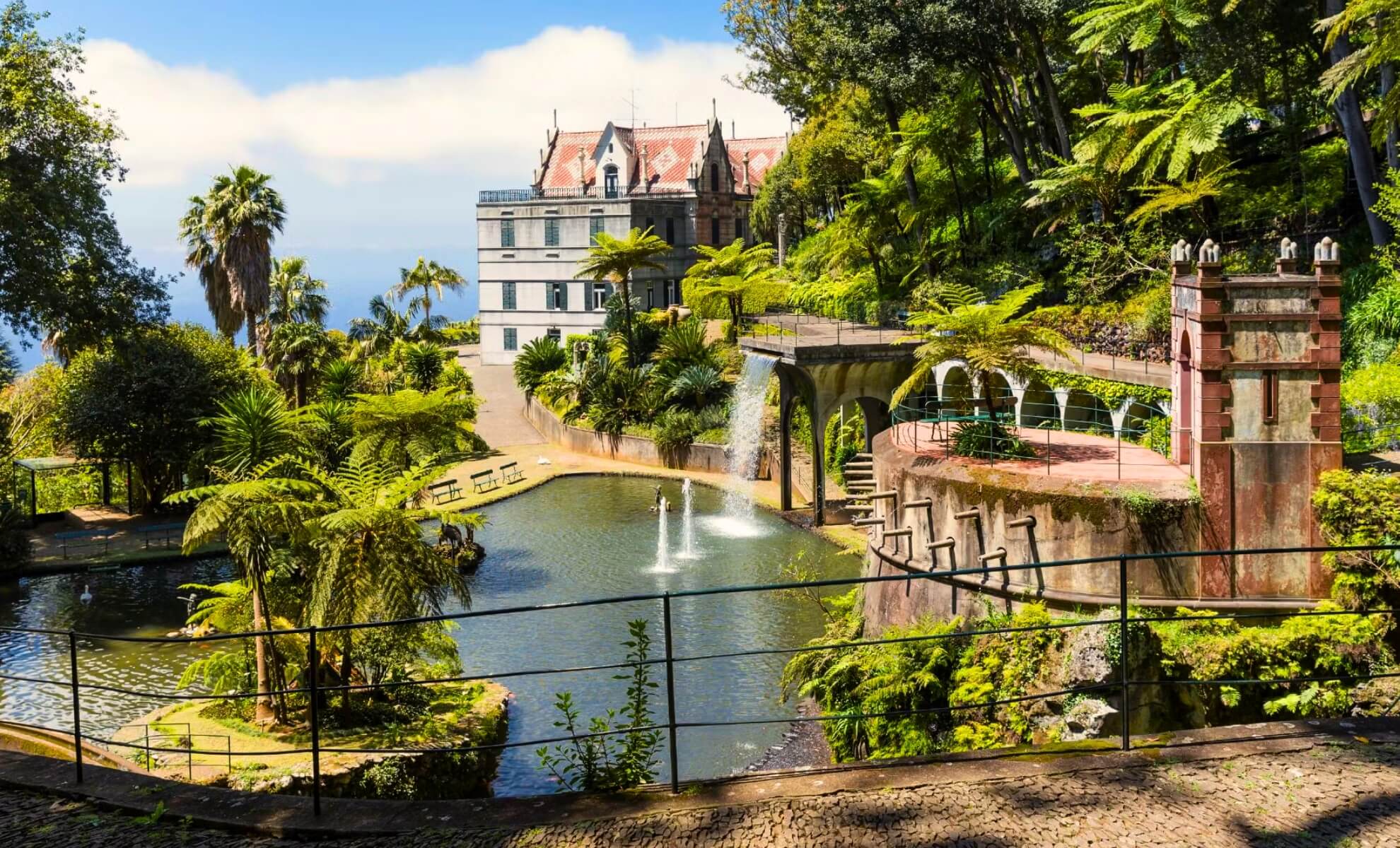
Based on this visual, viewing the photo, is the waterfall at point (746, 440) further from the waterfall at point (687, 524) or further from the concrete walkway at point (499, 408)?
the concrete walkway at point (499, 408)

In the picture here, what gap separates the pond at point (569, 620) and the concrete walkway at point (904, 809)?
8.44 meters

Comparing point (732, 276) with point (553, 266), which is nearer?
point (732, 276)

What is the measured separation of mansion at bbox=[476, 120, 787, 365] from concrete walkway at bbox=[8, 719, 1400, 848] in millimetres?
51554

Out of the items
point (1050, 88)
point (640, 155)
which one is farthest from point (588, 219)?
point (1050, 88)

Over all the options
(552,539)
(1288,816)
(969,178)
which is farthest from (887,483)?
(969,178)

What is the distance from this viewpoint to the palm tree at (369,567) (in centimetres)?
1498

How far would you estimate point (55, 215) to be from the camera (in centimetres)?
2916

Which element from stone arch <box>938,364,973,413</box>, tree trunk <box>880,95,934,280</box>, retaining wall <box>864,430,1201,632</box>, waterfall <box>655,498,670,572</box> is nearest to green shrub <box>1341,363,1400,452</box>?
retaining wall <box>864,430,1201,632</box>

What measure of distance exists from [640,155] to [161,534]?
42871mm

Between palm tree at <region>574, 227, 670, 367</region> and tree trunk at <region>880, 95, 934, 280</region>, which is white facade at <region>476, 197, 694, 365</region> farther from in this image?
tree trunk at <region>880, 95, 934, 280</region>

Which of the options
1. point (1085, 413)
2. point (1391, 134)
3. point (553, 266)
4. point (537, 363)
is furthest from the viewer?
point (553, 266)

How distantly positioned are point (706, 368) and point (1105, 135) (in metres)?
15.2

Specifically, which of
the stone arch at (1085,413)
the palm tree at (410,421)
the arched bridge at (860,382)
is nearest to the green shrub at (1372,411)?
the stone arch at (1085,413)

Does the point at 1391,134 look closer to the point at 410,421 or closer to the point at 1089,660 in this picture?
the point at 1089,660
